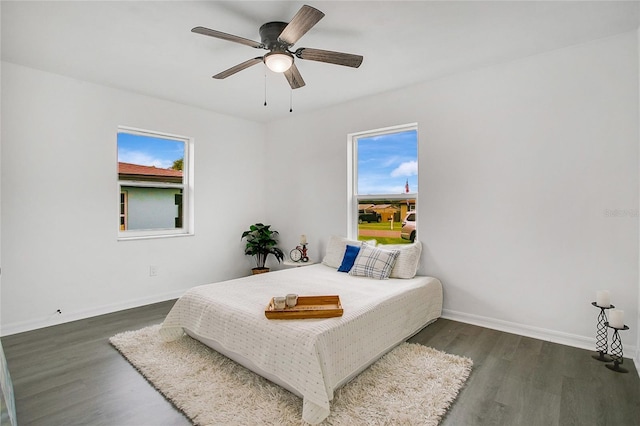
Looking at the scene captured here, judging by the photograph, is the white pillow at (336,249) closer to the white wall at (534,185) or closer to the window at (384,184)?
the window at (384,184)

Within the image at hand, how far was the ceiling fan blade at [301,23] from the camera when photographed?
1.84m

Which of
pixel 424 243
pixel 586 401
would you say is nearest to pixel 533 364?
pixel 586 401

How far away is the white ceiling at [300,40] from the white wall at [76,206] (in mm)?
361

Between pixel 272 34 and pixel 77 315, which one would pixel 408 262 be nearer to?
pixel 272 34

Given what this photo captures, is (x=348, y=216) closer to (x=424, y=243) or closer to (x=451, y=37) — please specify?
(x=424, y=243)

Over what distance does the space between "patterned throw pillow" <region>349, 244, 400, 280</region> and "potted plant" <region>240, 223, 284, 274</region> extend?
1.69 m

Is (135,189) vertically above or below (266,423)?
above

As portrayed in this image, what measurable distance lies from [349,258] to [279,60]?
2.27 meters

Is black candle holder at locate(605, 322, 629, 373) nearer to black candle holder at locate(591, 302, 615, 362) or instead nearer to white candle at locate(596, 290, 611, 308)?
black candle holder at locate(591, 302, 615, 362)

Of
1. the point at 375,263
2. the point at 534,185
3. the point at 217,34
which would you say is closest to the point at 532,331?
the point at 534,185

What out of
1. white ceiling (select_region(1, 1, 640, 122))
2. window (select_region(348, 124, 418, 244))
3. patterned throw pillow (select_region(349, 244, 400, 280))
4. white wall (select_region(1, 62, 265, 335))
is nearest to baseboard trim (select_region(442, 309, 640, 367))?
patterned throw pillow (select_region(349, 244, 400, 280))

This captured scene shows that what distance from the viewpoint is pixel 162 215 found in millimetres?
4266

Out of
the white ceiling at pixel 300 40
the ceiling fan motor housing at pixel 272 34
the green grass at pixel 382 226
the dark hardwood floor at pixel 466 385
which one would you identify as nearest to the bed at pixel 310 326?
the dark hardwood floor at pixel 466 385

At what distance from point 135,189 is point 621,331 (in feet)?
→ 16.7
